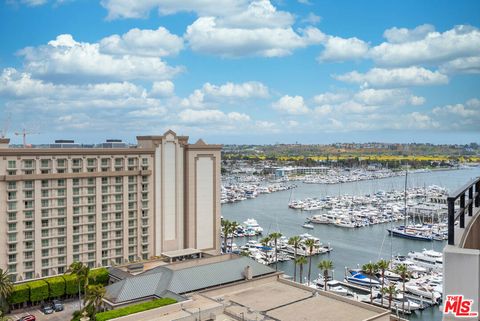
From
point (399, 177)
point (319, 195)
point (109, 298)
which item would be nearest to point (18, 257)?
point (109, 298)

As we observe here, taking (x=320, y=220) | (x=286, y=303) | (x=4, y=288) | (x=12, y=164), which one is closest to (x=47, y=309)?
(x=4, y=288)

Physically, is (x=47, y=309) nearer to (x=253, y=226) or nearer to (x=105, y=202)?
(x=105, y=202)

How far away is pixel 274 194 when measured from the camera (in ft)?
380

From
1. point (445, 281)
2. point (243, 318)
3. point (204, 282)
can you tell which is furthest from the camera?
point (204, 282)

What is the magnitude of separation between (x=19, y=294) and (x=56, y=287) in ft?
7.72

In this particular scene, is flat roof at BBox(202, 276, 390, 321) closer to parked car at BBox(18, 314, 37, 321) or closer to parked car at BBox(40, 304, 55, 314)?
parked car at BBox(18, 314, 37, 321)

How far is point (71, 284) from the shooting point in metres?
33.1

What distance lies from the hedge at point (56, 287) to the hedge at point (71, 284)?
262 mm

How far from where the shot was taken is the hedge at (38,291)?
3169 centimetres

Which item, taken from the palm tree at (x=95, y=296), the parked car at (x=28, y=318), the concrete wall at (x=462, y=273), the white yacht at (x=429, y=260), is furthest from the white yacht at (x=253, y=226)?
the concrete wall at (x=462, y=273)

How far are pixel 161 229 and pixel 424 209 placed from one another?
5376 centimetres

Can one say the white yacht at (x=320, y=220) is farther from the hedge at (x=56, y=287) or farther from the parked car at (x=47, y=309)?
the parked car at (x=47, y=309)

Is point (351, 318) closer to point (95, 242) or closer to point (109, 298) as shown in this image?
point (109, 298)

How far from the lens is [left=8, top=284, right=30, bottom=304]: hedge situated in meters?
30.8
